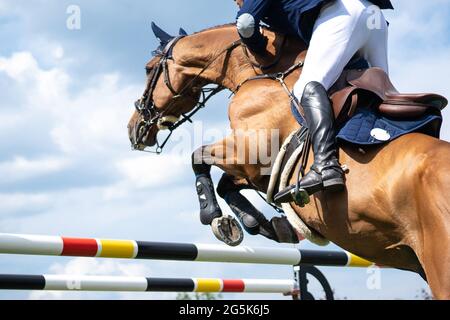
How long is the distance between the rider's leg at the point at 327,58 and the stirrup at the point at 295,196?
6cm

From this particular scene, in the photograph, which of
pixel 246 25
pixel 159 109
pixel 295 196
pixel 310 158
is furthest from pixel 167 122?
pixel 295 196

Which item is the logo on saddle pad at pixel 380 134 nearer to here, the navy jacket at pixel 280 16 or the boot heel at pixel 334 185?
the boot heel at pixel 334 185

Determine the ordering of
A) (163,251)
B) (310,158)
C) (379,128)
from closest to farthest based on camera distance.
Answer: (379,128) → (310,158) → (163,251)

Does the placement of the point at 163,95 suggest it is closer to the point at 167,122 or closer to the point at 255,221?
the point at 167,122

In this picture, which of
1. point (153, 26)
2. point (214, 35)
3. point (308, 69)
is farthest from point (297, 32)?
point (153, 26)

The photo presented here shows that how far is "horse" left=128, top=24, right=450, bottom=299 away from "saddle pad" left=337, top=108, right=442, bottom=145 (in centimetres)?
6

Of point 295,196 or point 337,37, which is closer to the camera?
point 295,196

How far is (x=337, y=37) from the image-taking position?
586 centimetres

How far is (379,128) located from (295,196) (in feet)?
2.21

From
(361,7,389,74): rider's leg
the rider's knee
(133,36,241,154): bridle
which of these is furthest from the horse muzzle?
(361,7,389,74): rider's leg

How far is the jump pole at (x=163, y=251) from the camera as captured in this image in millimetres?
6160

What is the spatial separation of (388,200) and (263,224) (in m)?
1.60

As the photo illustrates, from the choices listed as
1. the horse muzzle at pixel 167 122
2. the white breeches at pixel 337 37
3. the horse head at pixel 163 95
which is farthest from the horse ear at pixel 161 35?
the white breeches at pixel 337 37
